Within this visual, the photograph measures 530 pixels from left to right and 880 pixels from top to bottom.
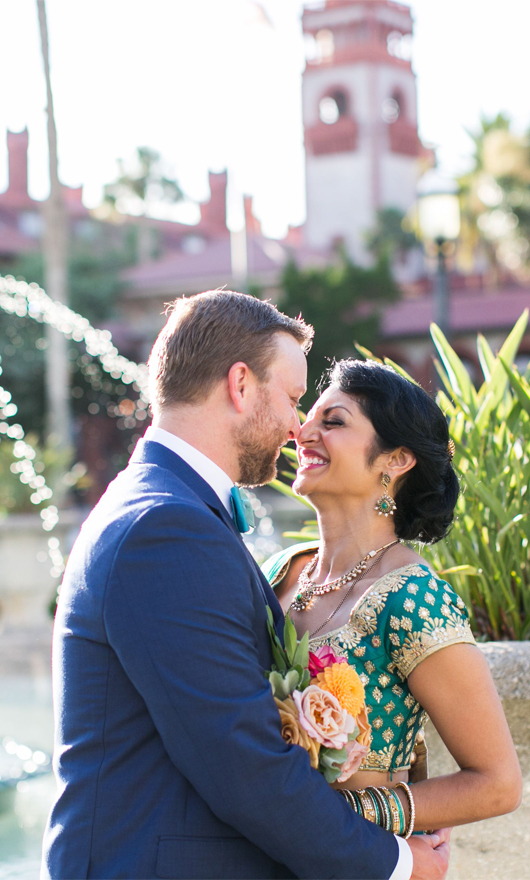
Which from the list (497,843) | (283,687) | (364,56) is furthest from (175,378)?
(364,56)

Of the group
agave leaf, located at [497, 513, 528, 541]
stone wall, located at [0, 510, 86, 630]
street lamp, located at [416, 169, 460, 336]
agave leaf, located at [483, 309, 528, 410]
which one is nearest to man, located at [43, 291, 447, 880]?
agave leaf, located at [497, 513, 528, 541]

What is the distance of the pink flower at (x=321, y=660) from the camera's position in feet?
6.31

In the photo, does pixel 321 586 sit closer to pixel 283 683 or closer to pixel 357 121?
pixel 283 683

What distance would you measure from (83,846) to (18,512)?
8.83m

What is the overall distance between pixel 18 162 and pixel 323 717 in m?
48.0

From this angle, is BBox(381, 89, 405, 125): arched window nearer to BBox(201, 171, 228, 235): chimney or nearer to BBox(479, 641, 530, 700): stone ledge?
BBox(201, 171, 228, 235): chimney

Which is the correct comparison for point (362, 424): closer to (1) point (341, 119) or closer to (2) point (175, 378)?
(2) point (175, 378)

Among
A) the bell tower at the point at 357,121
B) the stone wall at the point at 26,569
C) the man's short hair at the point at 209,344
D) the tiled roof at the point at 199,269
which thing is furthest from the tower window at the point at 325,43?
the man's short hair at the point at 209,344

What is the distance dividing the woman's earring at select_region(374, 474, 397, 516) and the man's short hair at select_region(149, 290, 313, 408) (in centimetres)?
63

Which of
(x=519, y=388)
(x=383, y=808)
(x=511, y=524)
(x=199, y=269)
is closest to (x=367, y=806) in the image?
(x=383, y=808)

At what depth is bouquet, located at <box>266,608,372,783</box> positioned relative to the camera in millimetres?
1759

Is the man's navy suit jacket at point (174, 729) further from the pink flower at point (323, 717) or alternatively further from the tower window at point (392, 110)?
the tower window at point (392, 110)

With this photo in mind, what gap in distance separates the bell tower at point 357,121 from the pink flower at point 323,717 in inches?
1635

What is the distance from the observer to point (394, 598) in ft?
6.95
